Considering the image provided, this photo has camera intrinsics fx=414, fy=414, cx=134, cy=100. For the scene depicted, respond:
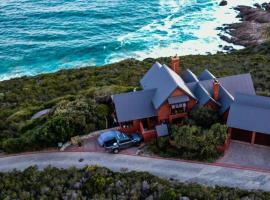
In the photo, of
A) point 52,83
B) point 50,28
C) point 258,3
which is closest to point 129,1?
point 50,28

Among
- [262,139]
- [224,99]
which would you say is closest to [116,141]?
[224,99]

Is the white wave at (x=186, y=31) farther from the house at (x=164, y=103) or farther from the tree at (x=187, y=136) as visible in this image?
the tree at (x=187, y=136)

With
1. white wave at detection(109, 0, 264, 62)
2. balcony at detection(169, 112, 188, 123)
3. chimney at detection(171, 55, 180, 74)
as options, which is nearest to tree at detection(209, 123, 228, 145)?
Result: balcony at detection(169, 112, 188, 123)

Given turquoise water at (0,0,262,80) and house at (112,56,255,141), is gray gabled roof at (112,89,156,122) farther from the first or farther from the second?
turquoise water at (0,0,262,80)

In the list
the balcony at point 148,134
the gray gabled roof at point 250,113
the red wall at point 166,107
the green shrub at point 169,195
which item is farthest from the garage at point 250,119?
the green shrub at point 169,195

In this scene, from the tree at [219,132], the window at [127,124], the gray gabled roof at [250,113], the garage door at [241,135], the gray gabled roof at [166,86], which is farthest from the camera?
the window at [127,124]

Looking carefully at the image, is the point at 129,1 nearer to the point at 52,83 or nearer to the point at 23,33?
the point at 23,33

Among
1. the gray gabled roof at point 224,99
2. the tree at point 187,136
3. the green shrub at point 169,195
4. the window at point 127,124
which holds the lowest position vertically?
the green shrub at point 169,195
